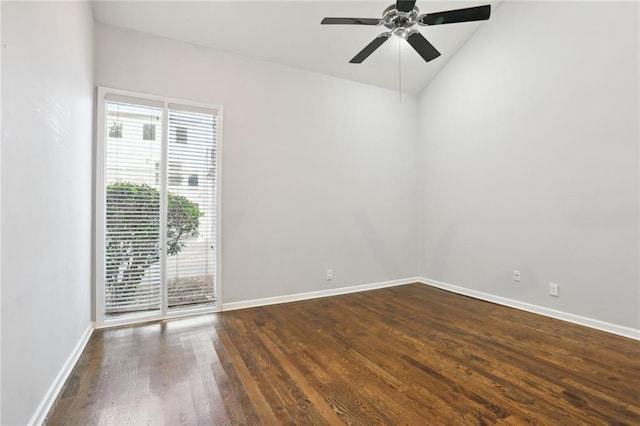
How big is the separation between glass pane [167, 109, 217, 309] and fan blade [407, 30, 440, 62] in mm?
2326

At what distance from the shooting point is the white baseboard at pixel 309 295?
3.79m

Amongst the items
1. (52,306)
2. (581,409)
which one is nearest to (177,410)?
(52,306)

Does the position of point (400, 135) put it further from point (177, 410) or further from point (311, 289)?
point (177, 410)

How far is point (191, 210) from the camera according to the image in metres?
3.60

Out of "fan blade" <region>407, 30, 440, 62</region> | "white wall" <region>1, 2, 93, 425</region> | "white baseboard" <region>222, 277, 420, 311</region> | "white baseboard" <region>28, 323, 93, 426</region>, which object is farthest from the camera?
"white baseboard" <region>222, 277, 420, 311</region>

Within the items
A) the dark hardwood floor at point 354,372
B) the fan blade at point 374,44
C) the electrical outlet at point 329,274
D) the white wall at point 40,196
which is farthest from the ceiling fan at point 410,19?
the electrical outlet at point 329,274

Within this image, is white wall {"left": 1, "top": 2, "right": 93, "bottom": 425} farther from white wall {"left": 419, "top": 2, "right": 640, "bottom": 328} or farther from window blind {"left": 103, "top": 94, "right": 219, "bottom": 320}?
white wall {"left": 419, "top": 2, "right": 640, "bottom": 328}

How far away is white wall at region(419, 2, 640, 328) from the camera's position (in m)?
3.02

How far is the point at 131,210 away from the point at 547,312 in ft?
15.5

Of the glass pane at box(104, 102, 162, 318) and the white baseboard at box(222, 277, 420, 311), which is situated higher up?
the glass pane at box(104, 102, 162, 318)

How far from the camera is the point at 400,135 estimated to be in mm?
5141

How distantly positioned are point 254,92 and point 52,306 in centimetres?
301

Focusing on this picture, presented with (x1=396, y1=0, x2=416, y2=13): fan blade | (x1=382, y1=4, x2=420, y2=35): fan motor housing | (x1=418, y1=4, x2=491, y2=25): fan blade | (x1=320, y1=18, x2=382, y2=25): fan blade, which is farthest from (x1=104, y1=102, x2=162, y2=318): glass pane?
(x1=418, y1=4, x2=491, y2=25): fan blade

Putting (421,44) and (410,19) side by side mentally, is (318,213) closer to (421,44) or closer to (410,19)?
(421,44)
